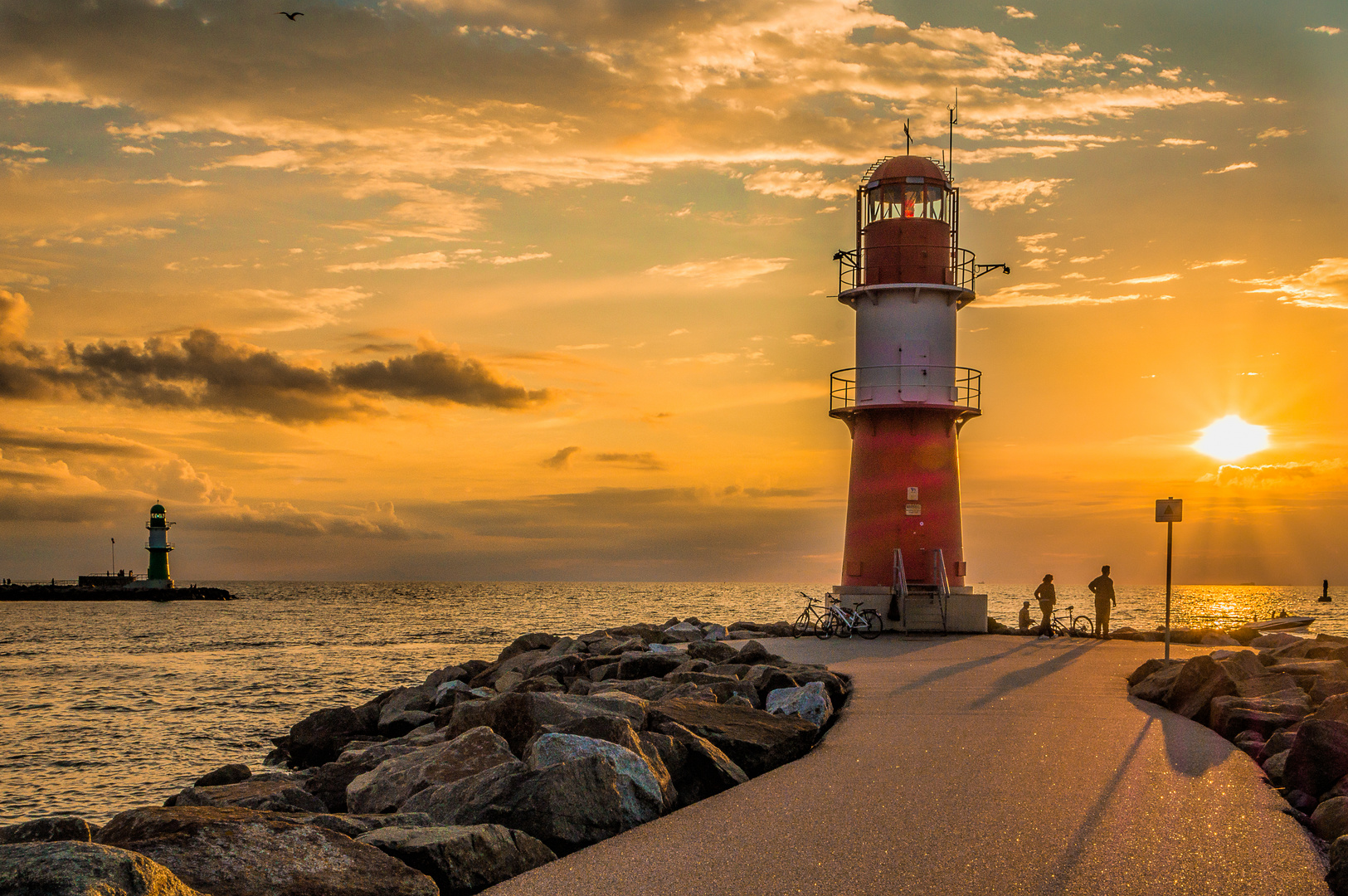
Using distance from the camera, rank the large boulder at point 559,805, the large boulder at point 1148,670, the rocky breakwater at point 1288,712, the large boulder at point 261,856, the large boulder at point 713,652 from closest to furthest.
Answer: the large boulder at point 261,856
the large boulder at point 559,805
the rocky breakwater at point 1288,712
the large boulder at point 1148,670
the large boulder at point 713,652

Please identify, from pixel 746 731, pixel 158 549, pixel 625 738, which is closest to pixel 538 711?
pixel 746 731

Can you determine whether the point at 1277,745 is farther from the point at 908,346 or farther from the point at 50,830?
the point at 908,346

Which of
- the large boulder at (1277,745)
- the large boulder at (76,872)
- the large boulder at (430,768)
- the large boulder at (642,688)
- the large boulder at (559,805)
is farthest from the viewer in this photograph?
the large boulder at (642,688)

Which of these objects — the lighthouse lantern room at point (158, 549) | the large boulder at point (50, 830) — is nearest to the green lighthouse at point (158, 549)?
the lighthouse lantern room at point (158, 549)

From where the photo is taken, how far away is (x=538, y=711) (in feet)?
34.0

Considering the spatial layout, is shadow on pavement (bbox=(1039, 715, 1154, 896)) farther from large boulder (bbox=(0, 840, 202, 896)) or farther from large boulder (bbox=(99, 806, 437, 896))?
large boulder (bbox=(0, 840, 202, 896))

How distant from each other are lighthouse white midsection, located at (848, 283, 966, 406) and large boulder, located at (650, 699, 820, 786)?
1385 centimetres

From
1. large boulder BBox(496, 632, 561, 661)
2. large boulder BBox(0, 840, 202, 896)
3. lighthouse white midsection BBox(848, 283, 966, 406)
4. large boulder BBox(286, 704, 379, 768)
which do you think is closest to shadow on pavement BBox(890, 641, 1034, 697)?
lighthouse white midsection BBox(848, 283, 966, 406)

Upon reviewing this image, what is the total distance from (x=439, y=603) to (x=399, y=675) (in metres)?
63.2

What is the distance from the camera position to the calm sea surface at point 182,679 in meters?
17.9

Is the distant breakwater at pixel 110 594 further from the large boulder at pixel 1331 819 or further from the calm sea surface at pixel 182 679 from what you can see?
the large boulder at pixel 1331 819

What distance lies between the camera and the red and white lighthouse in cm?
2291

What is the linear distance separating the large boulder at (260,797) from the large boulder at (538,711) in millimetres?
1774

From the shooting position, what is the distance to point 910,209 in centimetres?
2416
